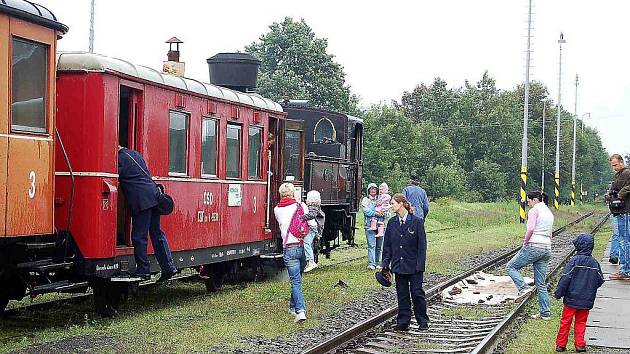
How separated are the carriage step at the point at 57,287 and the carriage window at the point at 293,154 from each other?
7200 mm

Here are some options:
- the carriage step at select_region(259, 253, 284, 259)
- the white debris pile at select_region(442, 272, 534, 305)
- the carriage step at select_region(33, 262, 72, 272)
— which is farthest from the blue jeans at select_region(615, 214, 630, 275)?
the carriage step at select_region(33, 262, 72, 272)

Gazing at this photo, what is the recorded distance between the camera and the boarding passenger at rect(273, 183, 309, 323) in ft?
39.3

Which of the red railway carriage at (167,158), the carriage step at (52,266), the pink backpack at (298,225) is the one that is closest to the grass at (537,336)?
the pink backpack at (298,225)

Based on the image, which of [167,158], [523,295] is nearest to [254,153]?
[167,158]

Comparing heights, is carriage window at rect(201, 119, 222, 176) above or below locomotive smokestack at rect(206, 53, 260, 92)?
below

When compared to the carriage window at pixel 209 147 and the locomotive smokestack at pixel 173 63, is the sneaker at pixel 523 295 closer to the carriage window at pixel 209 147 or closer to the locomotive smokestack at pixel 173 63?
the carriage window at pixel 209 147

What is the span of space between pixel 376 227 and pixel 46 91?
9.86m

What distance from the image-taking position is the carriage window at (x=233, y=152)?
591 inches

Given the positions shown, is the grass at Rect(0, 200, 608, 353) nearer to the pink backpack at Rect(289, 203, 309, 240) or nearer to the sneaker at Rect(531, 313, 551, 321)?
the pink backpack at Rect(289, 203, 309, 240)

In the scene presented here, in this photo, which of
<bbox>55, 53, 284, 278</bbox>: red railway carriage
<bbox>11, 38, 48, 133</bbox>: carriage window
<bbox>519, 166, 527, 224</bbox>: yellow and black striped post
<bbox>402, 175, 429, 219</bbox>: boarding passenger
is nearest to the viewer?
<bbox>11, 38, 48, 133</bbox>: carriage window

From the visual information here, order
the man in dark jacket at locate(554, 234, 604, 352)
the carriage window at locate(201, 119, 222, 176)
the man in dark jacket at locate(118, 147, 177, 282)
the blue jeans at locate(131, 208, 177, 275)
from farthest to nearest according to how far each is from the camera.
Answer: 1. the carriage window at locate(201, 119, 222, 176)
2. the blue jeans at locate(131, 208, 177, 275)
3. the man in dark jacket at locate(118, 147, 177, 282)
4. the man in dark jacket at locate(554, 234, 604, 352)

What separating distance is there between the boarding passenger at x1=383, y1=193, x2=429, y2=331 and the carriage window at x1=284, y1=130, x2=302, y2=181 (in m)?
6.20

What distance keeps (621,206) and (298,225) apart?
7.06m

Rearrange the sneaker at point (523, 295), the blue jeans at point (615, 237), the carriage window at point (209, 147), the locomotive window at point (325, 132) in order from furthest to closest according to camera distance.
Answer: the locomotive window at point (325, 132) < the blue jeans at point (615, 237) < the sneaker at point (523, 295) < the carriage window at point (209, 147)
